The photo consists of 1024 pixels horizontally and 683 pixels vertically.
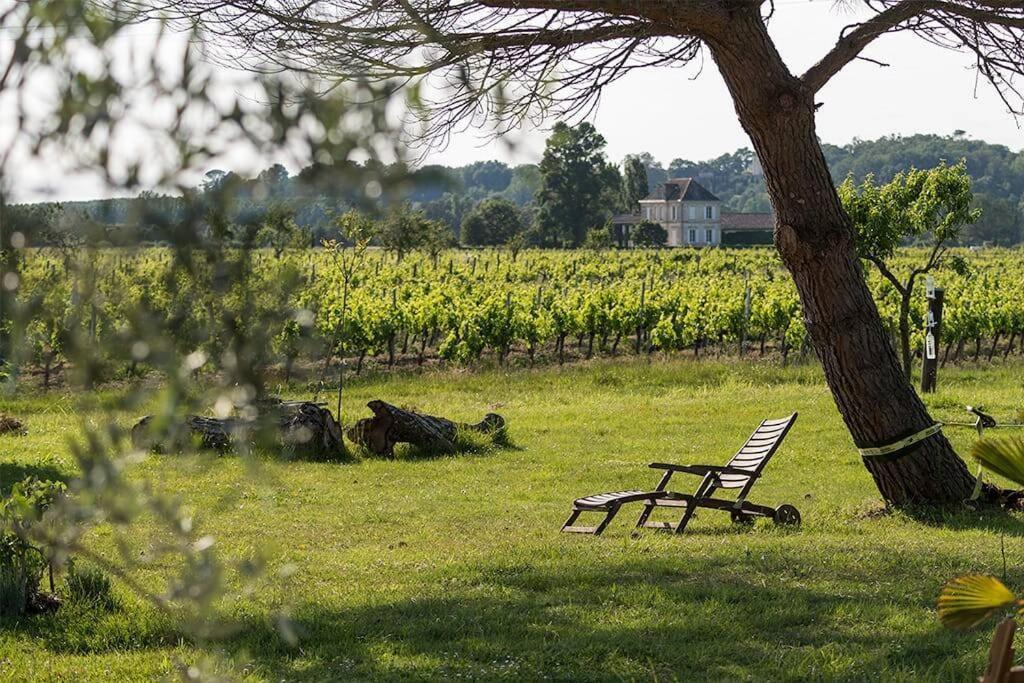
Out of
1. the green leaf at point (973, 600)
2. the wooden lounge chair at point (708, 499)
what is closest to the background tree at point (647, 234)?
the wooden lounge chair at point (708, 499)

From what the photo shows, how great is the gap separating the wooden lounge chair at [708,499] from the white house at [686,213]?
96747 mm

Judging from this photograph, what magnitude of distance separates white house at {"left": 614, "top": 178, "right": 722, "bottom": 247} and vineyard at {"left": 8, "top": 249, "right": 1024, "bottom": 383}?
6396cm

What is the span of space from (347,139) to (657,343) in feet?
74.5

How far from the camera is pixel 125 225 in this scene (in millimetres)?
2000

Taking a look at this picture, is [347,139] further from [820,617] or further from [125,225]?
[820,617]

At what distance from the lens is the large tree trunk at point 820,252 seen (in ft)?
29.1

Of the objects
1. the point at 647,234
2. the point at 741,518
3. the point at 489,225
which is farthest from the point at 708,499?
the point at 647,234

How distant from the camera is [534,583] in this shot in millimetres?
6594

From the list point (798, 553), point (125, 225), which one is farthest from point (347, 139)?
point (798, 553)

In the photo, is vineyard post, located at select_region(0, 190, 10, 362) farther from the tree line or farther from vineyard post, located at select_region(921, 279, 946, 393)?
vineyard post, located at select_region(921, 279, 946, 393)

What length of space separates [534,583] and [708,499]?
279 centimetres

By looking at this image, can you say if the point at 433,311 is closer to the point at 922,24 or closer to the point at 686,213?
the point at 922,24

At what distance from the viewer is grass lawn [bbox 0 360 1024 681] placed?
5.07 meters

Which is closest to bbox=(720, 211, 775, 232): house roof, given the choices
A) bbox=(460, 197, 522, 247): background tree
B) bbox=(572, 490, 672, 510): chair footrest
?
bbox=(460, 197, 522, 247): background tree
